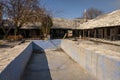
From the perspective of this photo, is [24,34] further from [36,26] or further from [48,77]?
[48,77]

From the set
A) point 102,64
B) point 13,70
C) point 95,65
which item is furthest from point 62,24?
point 13,70

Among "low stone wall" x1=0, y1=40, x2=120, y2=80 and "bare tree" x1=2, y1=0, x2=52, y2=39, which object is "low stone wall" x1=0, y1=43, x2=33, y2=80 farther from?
"bare tree" x1=2, y1=0, x2=52, y2=39

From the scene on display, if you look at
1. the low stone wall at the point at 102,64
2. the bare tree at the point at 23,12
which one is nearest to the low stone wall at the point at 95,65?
the low stone wall at the point at 102,64

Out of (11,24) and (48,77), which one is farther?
(11,24)

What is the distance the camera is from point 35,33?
49.6 meters

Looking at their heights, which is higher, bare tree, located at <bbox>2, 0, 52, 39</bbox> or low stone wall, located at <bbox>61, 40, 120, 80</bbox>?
bare tree, located at <bbox>2, 0, 52, 39</bbox>

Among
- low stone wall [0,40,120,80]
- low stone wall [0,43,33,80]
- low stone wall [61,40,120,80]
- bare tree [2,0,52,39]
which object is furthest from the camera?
bare tree [2,0,52,39]

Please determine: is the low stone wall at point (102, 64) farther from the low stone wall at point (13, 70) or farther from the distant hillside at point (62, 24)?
the distant hillside at point (62, 24)

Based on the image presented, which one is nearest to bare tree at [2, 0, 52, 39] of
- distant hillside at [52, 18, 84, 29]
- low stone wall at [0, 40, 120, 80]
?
distant hillside at [52, 18, 84, 29]

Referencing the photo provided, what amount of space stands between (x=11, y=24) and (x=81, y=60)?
3270 cm

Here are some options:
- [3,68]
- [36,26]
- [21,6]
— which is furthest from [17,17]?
[3,68]

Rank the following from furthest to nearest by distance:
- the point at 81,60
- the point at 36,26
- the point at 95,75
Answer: the point at 36,26
the point at 81,60
the point at 95,75

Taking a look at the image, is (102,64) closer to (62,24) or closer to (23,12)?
(23,12)

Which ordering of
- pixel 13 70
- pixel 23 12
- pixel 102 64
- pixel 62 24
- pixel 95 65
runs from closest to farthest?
pixel 13 70
pixel 102 64
pixel 95 65
pixel 23 12
pixel 62 24
